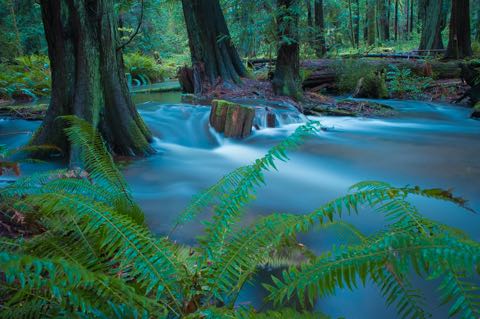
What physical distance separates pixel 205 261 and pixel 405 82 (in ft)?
40.4

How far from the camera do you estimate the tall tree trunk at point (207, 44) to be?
1108 centimetres

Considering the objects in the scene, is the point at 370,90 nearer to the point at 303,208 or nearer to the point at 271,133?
the point at 271,133

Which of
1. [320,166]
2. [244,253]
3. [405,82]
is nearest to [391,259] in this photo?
[244,253]

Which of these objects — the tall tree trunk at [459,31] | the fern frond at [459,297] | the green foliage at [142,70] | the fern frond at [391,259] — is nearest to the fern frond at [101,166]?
the fern frond at [391,259]

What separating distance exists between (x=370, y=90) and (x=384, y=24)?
1056 inches

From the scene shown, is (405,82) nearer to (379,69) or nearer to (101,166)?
(379,69)

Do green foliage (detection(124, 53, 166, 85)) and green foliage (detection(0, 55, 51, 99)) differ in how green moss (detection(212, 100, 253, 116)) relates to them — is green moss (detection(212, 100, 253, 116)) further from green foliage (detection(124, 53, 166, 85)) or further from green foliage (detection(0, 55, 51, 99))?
green foliage (detection(124, 53, 166, 85))

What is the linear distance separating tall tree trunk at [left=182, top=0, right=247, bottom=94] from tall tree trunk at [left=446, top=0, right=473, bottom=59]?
831 centimetres

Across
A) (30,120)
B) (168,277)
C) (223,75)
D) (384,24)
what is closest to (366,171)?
(168,277)

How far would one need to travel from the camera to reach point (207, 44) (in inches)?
436

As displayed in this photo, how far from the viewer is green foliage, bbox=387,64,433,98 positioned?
39.8ft

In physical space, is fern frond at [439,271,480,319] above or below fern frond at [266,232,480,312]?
below

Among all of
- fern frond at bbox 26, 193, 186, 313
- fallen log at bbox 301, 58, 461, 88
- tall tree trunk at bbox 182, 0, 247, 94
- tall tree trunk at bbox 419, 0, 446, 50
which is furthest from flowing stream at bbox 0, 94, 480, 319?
tall tree trunk at bbox 419, 0, 446, 50

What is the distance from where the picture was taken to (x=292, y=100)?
383 inches
